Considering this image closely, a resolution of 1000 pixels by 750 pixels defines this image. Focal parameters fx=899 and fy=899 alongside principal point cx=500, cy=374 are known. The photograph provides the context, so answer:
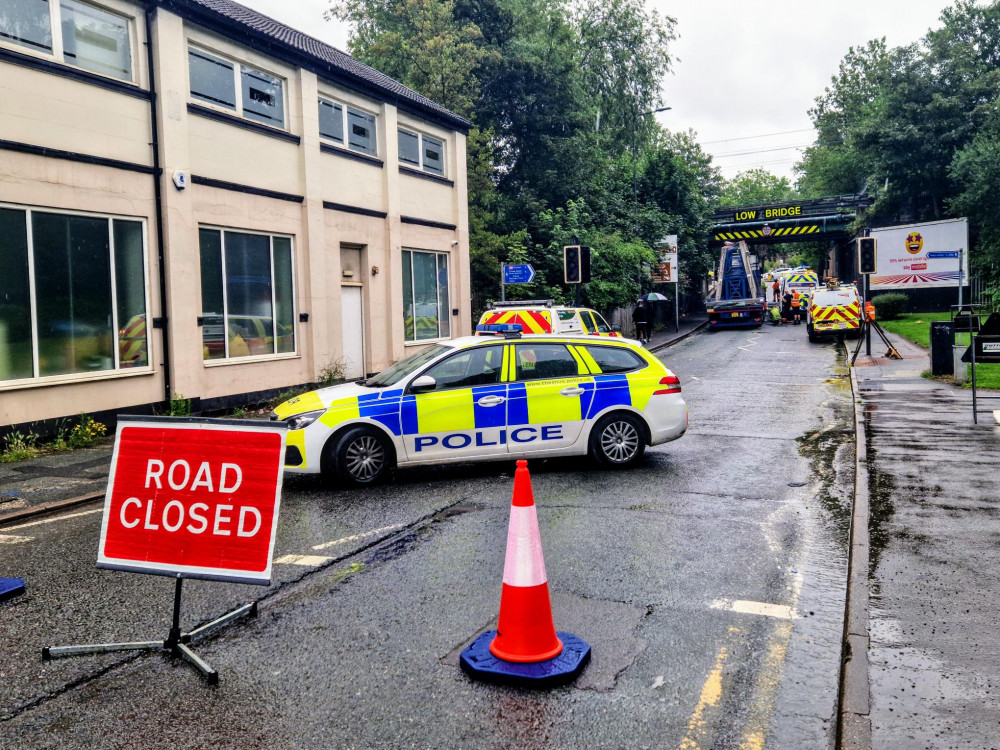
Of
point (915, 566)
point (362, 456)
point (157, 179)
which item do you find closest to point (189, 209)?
point (157, 179)

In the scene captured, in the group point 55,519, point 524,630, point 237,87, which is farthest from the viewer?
point 237,87

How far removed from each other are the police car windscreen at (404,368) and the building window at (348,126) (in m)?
10.0

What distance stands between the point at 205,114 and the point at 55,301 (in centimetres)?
447

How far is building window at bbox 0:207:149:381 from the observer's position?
12055 millimetres

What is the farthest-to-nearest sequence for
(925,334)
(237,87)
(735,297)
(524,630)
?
(735,297)
(925,334)
(237,87)
(524,630)

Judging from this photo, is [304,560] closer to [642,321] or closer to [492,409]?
[492,409]

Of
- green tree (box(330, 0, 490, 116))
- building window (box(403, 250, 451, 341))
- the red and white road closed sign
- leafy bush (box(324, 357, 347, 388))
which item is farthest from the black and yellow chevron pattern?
the red and white road closed sign

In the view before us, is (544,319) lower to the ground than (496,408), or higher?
higher

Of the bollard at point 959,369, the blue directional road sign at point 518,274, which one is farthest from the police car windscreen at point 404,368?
the blue directional road sign at point 518,274

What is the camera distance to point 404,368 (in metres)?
9.95

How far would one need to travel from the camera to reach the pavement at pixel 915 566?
4051mm

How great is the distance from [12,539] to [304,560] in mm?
2795

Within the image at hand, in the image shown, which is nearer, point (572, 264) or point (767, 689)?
point (767, 689)

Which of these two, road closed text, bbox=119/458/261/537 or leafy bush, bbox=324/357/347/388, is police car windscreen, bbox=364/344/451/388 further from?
leafy bush, bbox=324/357/347/388
